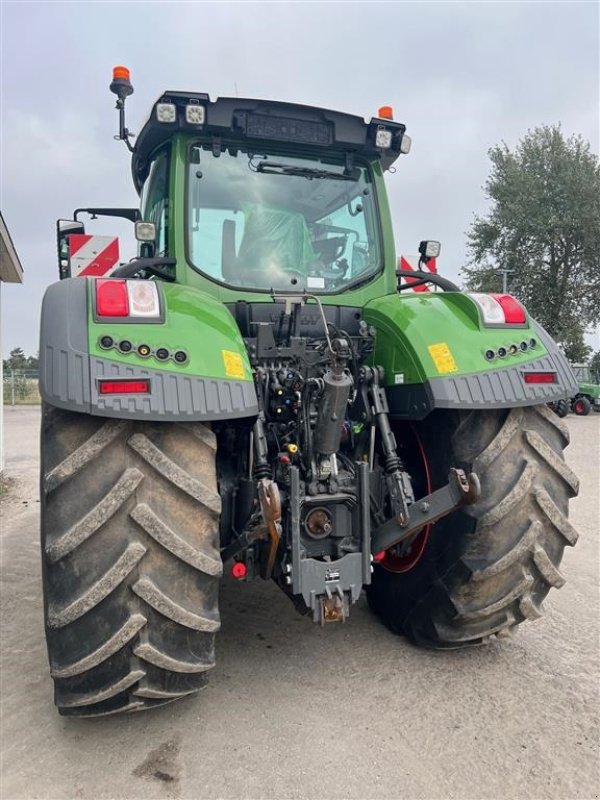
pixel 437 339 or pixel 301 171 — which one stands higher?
Answer: pixel 301 171

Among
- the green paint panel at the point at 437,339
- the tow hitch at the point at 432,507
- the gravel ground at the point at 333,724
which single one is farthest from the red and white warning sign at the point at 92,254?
the tow hitch at the point at 432,507

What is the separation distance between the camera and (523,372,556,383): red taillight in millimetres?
2613

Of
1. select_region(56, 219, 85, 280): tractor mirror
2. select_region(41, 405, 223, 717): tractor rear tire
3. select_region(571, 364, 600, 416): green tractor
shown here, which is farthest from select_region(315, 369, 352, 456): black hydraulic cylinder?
select_region(571, 364, 600, 416): green tractor

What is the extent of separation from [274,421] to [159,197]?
145 cm

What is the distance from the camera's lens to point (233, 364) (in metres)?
2.30

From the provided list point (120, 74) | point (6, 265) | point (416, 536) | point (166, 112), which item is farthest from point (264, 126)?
point (6, 265)

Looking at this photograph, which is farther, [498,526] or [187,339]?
[498,526]

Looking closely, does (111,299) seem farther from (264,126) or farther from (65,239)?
(65,239)

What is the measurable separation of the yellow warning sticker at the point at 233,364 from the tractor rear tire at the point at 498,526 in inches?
40.4

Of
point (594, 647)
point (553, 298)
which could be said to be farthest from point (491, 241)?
point (594, 647)

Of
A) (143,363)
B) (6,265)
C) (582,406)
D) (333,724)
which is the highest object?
(6,265)

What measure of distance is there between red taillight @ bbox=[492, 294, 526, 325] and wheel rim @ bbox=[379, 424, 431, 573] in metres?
0.69

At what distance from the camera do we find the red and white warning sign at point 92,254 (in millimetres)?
4926

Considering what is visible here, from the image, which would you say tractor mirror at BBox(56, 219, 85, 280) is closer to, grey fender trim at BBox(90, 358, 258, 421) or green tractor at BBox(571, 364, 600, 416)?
grey fender trim at BBox(90, 358, 258, 421)
